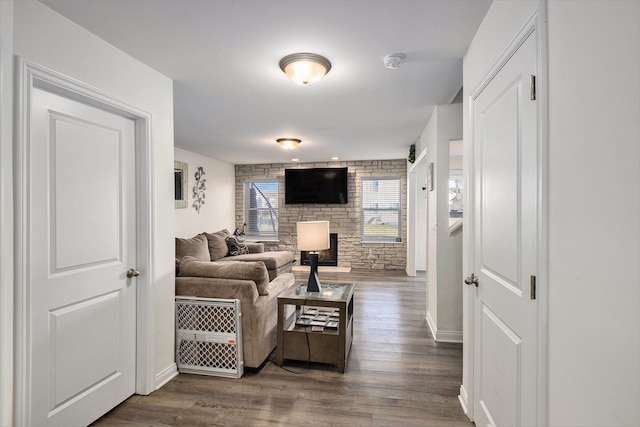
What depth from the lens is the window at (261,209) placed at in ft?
25.4

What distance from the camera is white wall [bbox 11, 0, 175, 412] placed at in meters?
1.65

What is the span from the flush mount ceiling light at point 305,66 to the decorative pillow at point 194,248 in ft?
11.1

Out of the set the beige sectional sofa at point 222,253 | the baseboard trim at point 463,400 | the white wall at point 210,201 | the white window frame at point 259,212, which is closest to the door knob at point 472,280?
the baseboard trim at point 463,400

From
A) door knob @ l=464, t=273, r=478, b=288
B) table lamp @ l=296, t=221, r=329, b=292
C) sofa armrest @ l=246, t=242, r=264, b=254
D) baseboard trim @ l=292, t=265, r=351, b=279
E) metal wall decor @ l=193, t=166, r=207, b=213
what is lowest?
baseboard trim @ l=292, t=265, r=351, b=279

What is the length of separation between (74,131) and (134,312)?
1.29 metres

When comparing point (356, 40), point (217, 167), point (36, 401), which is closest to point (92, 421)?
point (36, 401)

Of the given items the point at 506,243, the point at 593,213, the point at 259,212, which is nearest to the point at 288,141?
the point at 259,212

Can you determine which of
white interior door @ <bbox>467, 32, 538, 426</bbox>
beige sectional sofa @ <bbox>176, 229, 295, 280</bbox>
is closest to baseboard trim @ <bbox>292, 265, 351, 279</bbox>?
beige sectional sofa @ <bbox>176, 229, 295, 280</bbox>

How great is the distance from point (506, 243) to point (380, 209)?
574 centimetres

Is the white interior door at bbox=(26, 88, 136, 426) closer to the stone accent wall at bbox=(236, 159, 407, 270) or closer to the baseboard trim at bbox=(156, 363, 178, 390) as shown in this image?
the baseboard trim at bbox=(156, 363, 178, 390)

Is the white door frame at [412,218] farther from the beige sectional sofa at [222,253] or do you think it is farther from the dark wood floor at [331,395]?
the dark wood floor at [331,395]

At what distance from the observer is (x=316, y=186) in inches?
288

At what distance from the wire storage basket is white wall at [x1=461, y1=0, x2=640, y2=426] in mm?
2091

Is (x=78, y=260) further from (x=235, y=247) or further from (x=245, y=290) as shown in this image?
(x=235, y=247)
